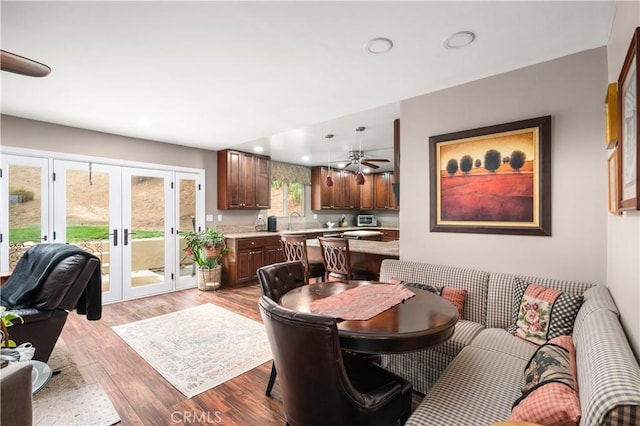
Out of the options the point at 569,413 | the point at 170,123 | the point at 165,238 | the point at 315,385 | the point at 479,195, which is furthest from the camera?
the point at 165,238

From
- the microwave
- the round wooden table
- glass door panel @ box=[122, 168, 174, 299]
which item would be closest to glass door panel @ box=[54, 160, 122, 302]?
glass door panel @ box=[122, 168, 174, 299]

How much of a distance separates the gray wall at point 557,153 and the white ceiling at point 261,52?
14cm

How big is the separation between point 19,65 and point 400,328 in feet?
7.15

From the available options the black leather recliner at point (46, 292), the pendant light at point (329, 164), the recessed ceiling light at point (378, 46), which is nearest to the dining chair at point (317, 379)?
the recessed ceiling light at point (378, 46)

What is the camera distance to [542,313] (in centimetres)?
204

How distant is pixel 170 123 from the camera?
3994mm

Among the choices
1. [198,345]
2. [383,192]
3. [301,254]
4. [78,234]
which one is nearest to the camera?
[198,345]

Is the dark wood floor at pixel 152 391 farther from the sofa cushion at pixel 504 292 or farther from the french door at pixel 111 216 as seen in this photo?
the french door at pixel 111 216

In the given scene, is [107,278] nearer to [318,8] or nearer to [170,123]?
[170,123]

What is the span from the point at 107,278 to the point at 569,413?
17.1ft

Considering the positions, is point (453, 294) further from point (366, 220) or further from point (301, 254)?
point (366, 220)

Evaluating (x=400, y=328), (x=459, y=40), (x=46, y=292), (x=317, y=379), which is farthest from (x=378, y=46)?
(x=46, y=292)

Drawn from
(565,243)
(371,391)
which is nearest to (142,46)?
(371,391)

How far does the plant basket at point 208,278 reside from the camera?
517cm
